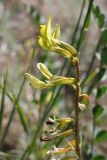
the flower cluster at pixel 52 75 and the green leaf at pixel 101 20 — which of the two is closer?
the flower cluster at pixel 52 75

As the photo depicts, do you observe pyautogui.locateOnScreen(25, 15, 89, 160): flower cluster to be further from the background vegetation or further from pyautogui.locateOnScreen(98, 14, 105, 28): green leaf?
pyautogui.locateOnScreen(98, 14, 105, 28): green leaf

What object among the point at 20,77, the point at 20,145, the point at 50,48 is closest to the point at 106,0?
the point at 20,77

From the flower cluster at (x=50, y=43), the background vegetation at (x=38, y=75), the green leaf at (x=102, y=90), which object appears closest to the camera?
the flower cluster at (x=50, y=43)

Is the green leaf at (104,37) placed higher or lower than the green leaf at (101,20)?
lower

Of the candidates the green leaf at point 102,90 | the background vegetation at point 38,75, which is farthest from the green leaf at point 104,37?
the green leaf at point 102,90

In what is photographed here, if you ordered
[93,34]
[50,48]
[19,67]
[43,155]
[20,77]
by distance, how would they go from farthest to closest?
[93,34], [19,67], [20,77], [43,155], [50,48]

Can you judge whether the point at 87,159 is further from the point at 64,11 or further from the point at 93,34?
the point at 64,11

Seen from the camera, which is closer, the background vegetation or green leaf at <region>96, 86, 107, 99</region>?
green leaf at <region>96, 86, 107, 99</region>

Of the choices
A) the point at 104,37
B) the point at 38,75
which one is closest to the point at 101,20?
the point at 104,37

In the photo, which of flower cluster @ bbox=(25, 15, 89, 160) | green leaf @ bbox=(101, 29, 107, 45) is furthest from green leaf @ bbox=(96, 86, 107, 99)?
flower cluster @ bbox=(25, 15, 89, 160)

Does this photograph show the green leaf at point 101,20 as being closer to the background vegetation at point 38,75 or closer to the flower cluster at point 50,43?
the background vegetation at point 38,75

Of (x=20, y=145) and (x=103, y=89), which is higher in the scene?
(x=103, y=89)
